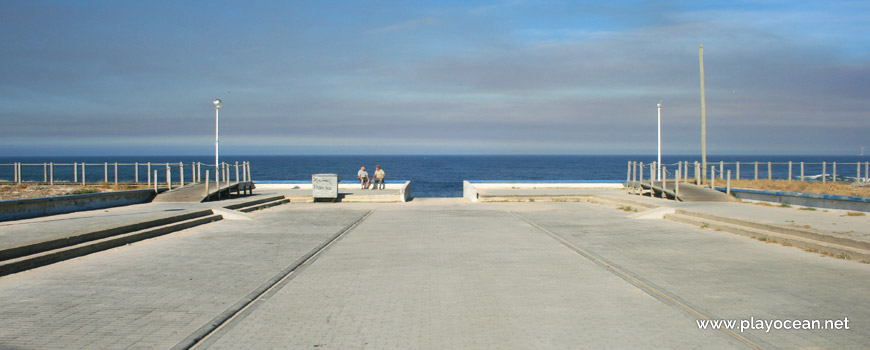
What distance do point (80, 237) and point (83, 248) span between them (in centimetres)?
36

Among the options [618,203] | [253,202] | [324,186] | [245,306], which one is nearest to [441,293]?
[245,306]

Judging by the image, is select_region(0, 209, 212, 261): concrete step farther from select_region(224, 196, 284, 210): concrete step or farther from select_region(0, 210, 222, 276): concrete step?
select_region(224, 196, 284, 210): concrete step

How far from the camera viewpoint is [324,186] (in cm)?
2558

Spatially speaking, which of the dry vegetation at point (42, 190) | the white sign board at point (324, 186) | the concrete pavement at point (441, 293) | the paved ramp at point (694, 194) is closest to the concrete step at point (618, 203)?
the paved ramp at point (694, 194)

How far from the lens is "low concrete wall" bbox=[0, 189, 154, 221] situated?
15477 mm

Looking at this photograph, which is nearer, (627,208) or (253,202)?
(627,208)

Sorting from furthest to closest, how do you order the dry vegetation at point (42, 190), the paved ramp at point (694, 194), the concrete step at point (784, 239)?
1. the dry vegetation at point (42, 190)
2. the paved ramp at point (694, 194)
3. the concrete step at point (784, 239)

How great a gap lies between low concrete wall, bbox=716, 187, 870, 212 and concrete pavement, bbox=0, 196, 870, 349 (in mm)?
5250

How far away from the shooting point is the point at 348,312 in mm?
7133

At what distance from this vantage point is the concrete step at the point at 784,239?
10.7 metres

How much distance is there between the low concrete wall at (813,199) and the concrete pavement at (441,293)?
17.2 ft

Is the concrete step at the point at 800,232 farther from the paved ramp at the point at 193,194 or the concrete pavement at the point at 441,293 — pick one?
the paved ramp at the point at 193,194

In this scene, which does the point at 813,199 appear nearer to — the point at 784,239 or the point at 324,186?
the point at 784,239

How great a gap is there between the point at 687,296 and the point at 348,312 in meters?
4.31
